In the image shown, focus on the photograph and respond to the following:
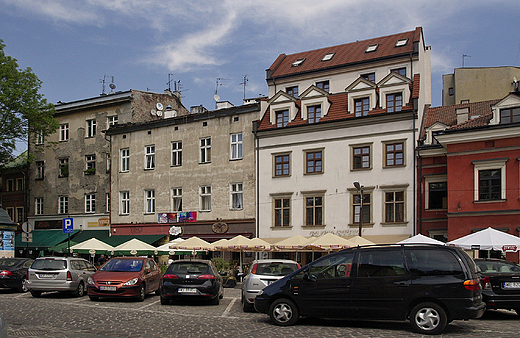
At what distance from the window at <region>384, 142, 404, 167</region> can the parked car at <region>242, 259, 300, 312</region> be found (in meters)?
16.6

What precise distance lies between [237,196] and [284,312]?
25.1 meters

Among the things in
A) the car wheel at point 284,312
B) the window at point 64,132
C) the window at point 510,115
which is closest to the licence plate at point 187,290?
the car wheel at point 284,312

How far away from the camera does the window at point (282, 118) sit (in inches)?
1425

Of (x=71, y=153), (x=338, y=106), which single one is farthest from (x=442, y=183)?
(x=71, y=153)

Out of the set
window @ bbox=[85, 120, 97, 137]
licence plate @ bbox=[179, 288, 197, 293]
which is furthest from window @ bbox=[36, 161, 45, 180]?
licence plate @ bbox=[179, 288, 197, 293]

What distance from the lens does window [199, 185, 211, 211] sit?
38.9 metres

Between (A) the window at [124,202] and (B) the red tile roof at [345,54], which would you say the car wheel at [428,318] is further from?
(A) the window at [124,202]

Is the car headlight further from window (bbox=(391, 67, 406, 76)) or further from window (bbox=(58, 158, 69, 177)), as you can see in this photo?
window (bbox=(58, 158, 69, 177))

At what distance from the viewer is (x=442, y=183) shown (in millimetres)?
30750

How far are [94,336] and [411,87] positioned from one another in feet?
84.4

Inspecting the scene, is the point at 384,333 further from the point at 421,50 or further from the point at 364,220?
the point at 421,50

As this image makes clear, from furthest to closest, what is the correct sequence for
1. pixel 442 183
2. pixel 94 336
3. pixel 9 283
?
pixel 442 183 → pixel 9 283 → pixel 94 336

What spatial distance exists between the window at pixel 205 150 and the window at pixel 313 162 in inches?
306

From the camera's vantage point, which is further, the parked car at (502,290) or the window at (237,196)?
the window at (237,196)
